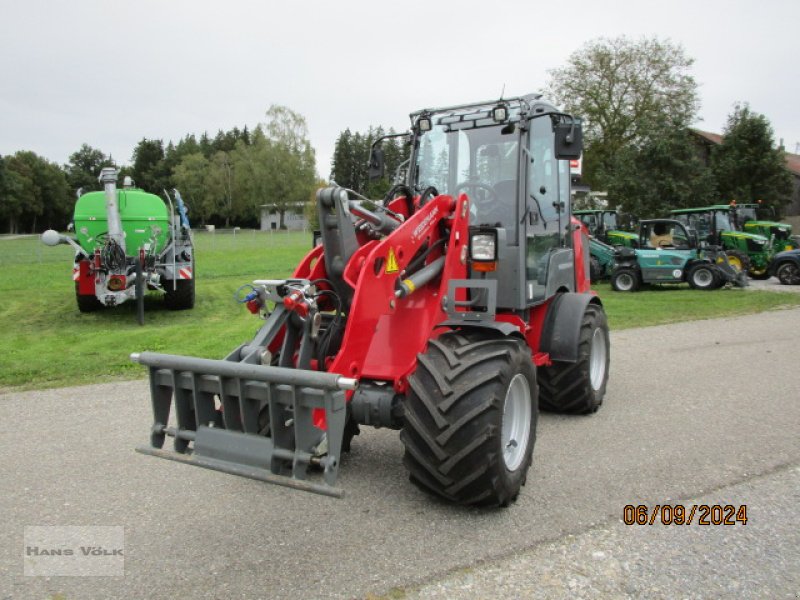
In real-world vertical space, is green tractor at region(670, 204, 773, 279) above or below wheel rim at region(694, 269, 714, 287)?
above

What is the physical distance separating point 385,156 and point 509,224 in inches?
63.7

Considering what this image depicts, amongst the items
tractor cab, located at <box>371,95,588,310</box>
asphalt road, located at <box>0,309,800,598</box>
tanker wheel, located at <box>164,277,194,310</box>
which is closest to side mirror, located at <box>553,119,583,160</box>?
tractor cab, located at <box>371,95,588,310</box>

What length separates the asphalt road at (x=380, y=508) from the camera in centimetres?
338

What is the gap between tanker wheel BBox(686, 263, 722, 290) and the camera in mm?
18562

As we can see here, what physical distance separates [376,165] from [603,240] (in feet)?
62.5

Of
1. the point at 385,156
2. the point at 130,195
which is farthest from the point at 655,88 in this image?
the point at 385,156

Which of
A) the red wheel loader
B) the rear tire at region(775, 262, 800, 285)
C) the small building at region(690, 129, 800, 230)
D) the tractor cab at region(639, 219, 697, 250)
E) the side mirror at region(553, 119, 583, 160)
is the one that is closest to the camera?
the red wheel loader

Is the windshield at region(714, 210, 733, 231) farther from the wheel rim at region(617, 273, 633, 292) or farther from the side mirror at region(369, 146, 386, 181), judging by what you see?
the side mirror at region(369, 146, 386, 181)

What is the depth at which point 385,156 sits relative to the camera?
21.1 feet

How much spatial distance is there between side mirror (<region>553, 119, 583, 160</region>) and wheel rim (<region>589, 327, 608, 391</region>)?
221cm

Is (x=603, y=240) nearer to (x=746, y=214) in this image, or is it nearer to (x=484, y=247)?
(x=746, y=214)

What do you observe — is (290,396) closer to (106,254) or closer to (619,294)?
(106,254)

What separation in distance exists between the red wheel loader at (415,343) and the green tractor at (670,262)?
47.8 ft
